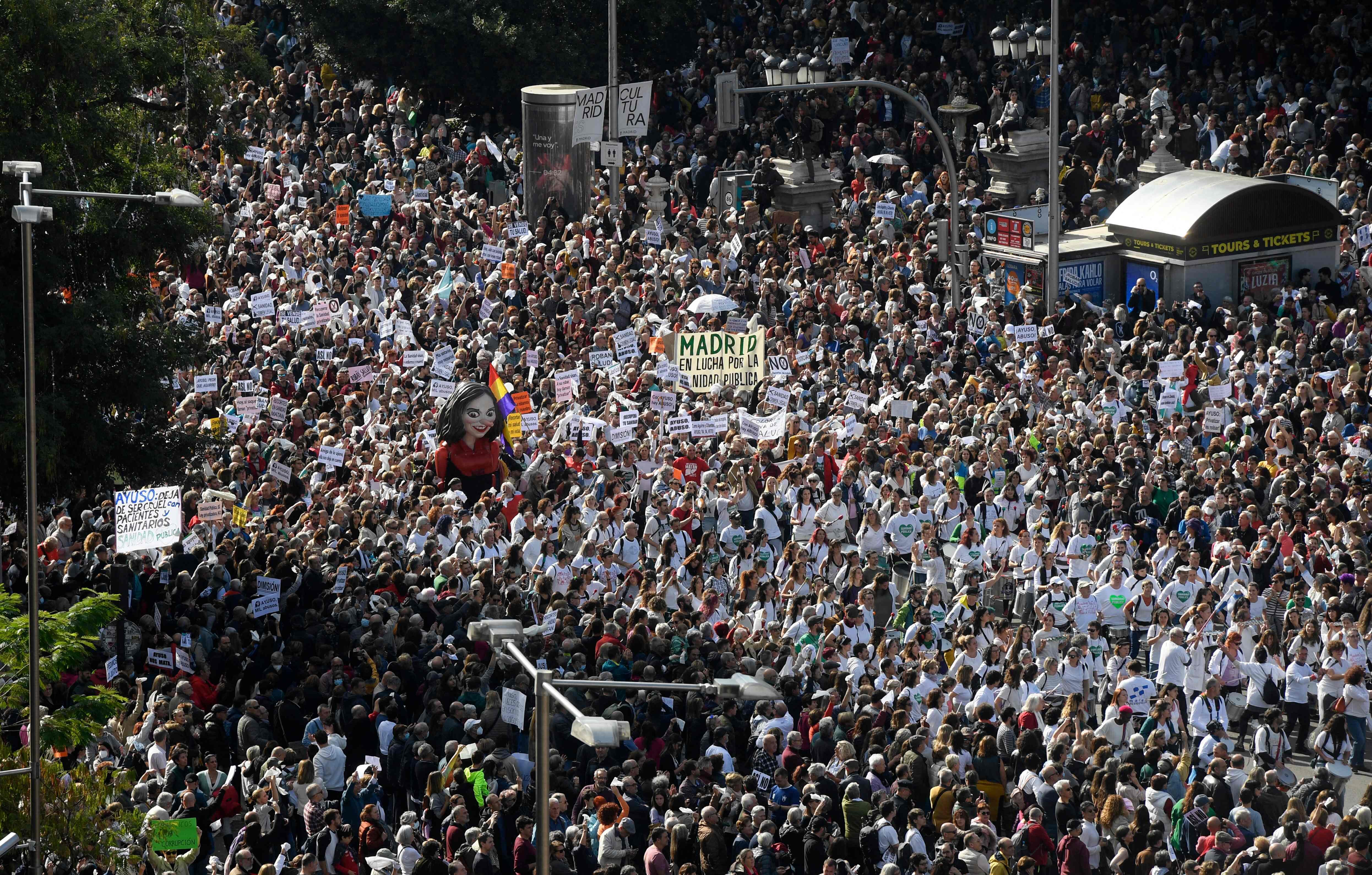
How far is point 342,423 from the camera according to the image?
26828 mm

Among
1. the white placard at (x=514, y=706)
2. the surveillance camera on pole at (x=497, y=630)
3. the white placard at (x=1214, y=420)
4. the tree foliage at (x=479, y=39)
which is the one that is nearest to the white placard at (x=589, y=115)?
the tree foliage at (x=479, y=39)

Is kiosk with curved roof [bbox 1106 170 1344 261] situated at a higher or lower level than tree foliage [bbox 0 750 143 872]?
higher

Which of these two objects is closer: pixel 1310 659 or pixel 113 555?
pixel 1310 659

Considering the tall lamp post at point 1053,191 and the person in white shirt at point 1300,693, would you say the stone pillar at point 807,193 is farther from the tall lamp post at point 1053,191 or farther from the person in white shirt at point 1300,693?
the person in white shirt at point 1300,693

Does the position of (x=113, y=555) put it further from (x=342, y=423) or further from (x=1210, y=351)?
(x=1210, y=351)

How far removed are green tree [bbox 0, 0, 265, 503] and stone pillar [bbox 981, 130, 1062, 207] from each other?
1709 centimetres

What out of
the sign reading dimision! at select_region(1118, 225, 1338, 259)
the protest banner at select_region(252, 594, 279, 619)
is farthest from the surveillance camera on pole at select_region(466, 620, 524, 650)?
the sign reading dimision! at select_region(1118, 225, 1338, 259)

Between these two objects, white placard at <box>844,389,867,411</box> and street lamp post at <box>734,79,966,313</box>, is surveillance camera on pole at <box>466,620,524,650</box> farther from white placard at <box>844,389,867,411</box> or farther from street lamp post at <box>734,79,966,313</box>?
street lamp post at <box>734,79,966,313</box>

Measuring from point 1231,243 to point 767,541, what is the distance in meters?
11.8

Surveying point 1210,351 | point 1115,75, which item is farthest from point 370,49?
point 1210,351

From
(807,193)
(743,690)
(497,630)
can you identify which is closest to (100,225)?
(497,630)

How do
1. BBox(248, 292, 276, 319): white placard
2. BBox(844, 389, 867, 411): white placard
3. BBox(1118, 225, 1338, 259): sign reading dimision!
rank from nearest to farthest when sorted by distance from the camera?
BBox(844, 389, 867, 411): white placard
BBox(248, 292, 276, 319): white placard
BBox(1118, 225, 1338, 259): sign reading dimision!

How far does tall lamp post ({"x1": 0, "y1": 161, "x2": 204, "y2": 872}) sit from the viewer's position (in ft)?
47.4

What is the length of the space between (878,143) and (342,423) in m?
15.6
